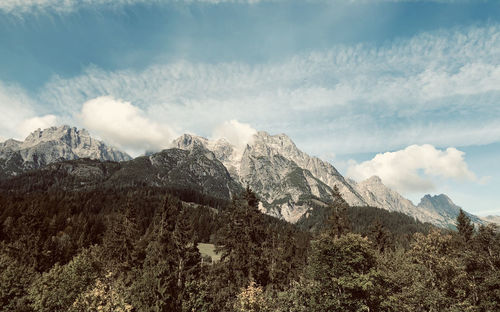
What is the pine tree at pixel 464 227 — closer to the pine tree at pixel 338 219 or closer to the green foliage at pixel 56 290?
the pine tree at pixel 338 219

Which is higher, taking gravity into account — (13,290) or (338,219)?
(338,219)

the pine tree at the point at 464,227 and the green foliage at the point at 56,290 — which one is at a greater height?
the pine tree at the point at 464,227

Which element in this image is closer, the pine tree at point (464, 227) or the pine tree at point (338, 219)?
the pine tree at point (338, 219)

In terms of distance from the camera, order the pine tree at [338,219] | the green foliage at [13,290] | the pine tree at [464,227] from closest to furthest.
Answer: the green foliage at [13,290], the pine tree at [338,219], the pine tree at [464,227]

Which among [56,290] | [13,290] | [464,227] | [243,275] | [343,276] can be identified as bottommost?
[13,290]

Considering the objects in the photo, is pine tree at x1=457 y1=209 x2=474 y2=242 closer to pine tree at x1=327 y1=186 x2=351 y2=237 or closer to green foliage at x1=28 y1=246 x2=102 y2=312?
pine tree at x1=327 y1=186 x2=351 y2=237

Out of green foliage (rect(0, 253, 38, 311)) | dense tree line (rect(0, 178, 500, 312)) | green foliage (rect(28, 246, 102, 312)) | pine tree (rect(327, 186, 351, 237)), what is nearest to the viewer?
dense tree line (rect(0, 178, 500, 312))

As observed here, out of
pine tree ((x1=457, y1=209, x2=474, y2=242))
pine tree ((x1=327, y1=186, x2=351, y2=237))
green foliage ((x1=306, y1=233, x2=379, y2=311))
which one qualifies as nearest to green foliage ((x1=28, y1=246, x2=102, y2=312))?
green foliage ((x1=306, y1=233, x2=379, y2=311))

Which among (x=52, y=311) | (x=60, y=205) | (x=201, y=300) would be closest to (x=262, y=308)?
(x=201, y=300)

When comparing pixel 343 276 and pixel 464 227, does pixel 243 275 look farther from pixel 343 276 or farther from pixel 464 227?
pixel 464 227

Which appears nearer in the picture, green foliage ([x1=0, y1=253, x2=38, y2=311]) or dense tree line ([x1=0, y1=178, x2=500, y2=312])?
dense tree line ([x1=0, y1=178, x2=500, y2=312])

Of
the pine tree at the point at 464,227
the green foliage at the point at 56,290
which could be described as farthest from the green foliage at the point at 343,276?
the pine tree at the point at 464,227

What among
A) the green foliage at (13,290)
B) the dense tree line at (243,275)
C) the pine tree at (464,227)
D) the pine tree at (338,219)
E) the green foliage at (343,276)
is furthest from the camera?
the pine tree at (464,227)

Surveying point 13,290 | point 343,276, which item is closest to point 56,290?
point 13,290
